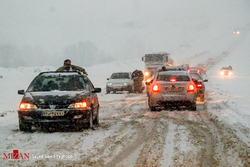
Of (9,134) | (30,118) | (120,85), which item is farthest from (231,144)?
(120,85)

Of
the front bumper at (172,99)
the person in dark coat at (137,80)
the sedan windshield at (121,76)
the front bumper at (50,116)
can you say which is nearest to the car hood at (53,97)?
the front bumper at (50,116)

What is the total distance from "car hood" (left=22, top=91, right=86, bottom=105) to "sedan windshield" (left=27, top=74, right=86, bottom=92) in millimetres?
436

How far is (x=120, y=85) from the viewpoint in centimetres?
2173

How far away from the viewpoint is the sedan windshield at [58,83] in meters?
8.31

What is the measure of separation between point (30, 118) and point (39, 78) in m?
1.66

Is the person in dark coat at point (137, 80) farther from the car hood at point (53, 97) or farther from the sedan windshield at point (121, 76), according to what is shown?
the car hood at point (53, 97)

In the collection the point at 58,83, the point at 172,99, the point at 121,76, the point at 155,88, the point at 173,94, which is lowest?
the point at 172,99

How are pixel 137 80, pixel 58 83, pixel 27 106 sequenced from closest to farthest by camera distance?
pixel 27 106, pixel 58 83, pixel 137 80

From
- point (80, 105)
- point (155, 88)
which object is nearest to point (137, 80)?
point (155, 88)

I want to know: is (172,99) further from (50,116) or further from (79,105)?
(50,116)

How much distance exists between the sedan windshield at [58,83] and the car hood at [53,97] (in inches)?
17.2

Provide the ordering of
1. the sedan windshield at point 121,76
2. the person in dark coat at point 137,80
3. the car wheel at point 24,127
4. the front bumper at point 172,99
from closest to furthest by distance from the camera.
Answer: the car wheel at point 24,127 → the front bumper at point 172,99 → the person in dark coat at point 137,80 → the sedan windshield at point 121,76

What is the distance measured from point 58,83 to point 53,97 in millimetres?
1042

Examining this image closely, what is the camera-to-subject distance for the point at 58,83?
27.9 feet
